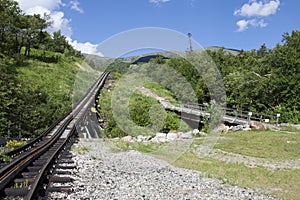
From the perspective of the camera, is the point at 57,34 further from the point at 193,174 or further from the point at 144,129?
the point at 193,174

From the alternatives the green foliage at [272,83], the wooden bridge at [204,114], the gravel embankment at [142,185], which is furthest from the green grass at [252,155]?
the green foliage at [272,83]

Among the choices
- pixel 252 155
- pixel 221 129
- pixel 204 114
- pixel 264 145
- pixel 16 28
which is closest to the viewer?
pixel 252 155

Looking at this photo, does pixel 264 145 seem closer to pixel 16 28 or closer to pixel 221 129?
pixel 221 129

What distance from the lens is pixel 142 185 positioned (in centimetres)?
765

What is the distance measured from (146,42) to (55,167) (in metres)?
6.42

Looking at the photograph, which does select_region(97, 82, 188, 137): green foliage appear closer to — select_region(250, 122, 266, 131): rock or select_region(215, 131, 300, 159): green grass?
select_region(215, 131, 300, 159): green grass

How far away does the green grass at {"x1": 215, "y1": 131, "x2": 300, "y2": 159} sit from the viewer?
15.9 metres

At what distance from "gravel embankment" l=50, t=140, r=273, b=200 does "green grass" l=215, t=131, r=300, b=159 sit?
24.4ft

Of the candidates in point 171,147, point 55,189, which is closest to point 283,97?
point 171,147

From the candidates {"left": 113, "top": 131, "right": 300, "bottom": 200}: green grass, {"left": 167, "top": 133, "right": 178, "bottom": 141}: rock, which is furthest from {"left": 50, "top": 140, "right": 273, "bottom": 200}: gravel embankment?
{"left": 167, "top": 133, "right": 178, "bottom": 141}: rock

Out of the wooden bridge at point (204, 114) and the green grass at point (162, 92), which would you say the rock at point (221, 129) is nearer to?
the wooden bridge at point (204, 114)

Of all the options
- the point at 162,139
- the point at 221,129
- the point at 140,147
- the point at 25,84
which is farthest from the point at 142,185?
the point at 25,84

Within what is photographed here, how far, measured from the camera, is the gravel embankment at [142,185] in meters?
6.72

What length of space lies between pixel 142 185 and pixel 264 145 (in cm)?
1244
